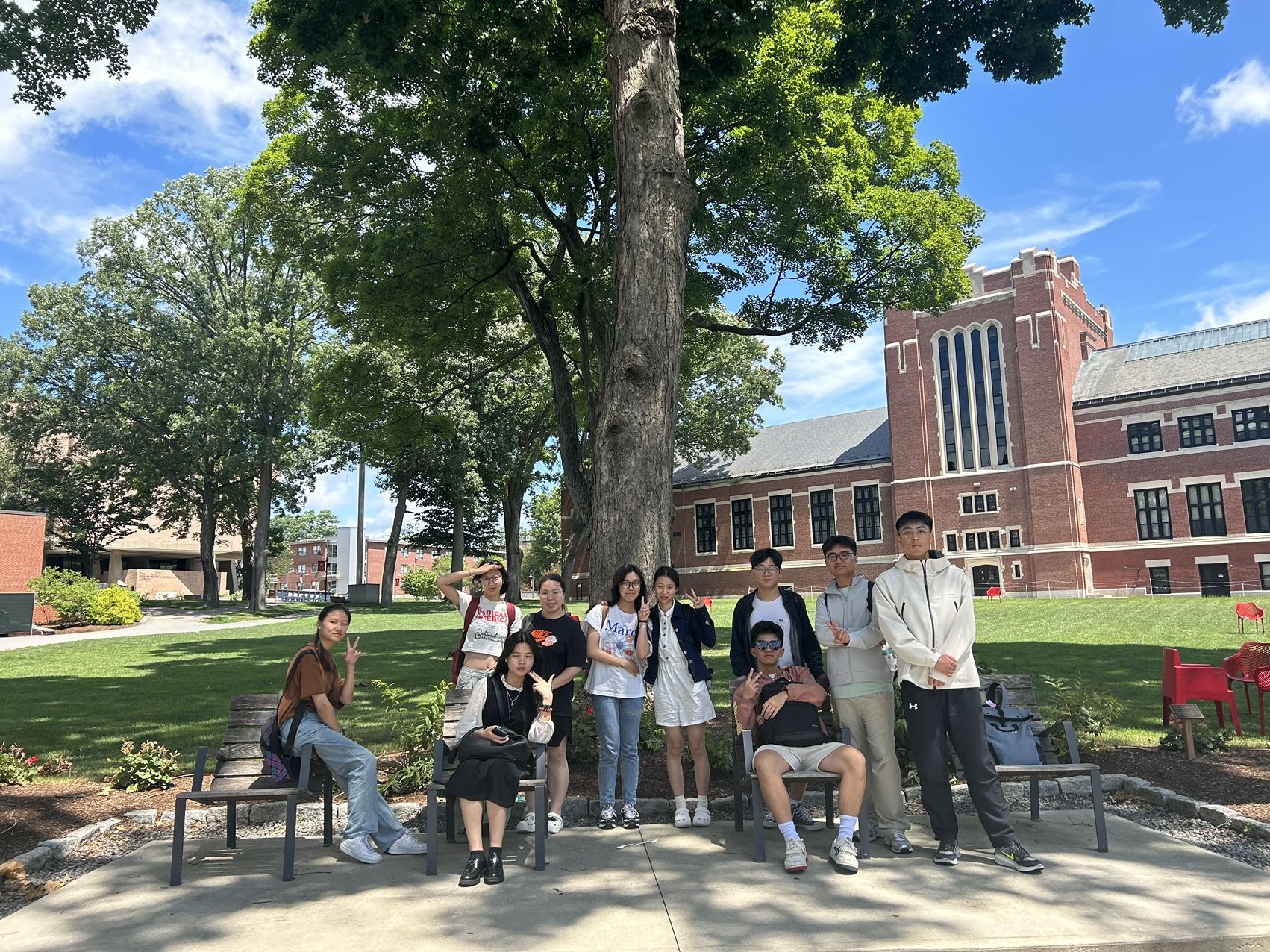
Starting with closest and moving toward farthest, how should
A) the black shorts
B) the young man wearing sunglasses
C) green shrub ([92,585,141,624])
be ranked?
1. the young man wearing sunglasses
2. the black shorts
3. green shrub ([92,585,141,624])

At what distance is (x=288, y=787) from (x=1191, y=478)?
152ft

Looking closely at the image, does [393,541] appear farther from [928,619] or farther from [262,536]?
[928,619]

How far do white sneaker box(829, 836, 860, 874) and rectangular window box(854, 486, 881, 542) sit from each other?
151 feet

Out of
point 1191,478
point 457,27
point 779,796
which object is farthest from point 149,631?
point 1191,478

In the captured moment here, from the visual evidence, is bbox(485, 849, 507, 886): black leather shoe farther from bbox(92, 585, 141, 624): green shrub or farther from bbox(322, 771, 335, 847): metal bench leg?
bbox(92, 585, 141, 624): green shrub

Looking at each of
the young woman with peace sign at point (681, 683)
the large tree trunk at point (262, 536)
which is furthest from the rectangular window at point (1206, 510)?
the young woman with peace sign at point (681, 683)

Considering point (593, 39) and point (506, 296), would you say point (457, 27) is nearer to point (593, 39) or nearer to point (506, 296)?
point (593, 39)

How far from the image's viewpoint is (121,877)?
4.96 m

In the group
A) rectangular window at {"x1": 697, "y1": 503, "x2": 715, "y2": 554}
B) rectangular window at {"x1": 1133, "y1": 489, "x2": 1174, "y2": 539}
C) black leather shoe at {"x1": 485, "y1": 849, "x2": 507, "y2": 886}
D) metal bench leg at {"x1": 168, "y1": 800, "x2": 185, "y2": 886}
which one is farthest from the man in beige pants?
rectangular window at {"x1": 697, "y1": 503, "x2": 715, "y2": 554}

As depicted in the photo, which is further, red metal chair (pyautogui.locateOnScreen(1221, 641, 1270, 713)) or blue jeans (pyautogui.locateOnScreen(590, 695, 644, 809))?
red metal chair (pyautogui.locateOnScreen(1221, 641, 1270, 713))

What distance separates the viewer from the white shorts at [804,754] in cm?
530

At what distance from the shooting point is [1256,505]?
3953 centimetres

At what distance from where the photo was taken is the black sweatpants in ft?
16.6

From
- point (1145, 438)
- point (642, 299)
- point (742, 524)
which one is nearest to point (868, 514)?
point (742, 524)
